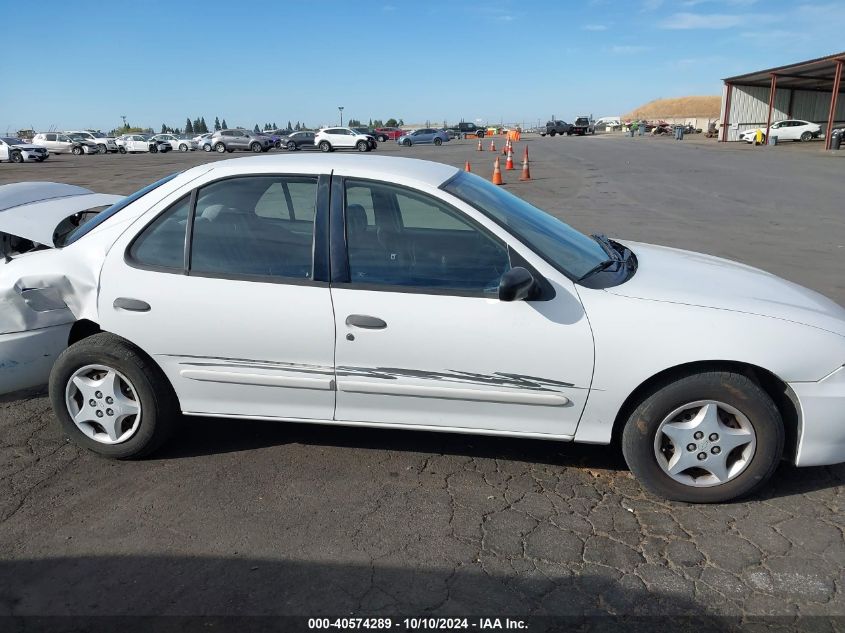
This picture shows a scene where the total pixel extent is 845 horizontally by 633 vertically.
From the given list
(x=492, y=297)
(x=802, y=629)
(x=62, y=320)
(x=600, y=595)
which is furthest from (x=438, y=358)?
(x=62, y=320)

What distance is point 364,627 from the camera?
2.56 m

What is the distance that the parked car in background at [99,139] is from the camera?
171ft

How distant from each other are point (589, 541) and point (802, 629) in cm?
87

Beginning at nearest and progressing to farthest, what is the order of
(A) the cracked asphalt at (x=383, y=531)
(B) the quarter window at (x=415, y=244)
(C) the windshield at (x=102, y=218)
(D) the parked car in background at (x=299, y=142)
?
(A) the cracked asphalt at (x=383, y=531)
(B) the quarter window at (x=415, y=244)
(C) the windshield at (x=102, y=218)
(D) the parked car in background at (x=299, y=142)

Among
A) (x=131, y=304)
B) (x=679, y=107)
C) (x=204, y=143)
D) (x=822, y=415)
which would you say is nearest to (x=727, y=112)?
(x=204, y=143)

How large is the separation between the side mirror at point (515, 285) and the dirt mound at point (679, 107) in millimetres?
125427

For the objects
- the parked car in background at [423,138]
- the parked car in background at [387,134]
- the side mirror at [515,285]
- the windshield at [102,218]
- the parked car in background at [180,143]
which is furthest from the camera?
the parked car in background at [387,134]

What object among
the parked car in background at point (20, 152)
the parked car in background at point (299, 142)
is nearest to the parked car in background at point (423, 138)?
the parked car in background at point (299, 142)

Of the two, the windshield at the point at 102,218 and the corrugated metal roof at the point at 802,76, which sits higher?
the corrugated metal roof at the point at 802,76

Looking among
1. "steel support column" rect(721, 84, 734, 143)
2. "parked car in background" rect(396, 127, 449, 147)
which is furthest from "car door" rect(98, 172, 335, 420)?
"parked car in background" rect(396, 127, 449, 147)

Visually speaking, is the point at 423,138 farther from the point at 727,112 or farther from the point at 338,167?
the point at 338,167

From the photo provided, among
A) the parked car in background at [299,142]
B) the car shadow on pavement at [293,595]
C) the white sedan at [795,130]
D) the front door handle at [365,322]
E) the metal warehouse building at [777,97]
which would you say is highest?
the metal warehouse building at [777,97]

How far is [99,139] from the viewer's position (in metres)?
52.3

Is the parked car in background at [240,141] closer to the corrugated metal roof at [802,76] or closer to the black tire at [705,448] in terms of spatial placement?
the corrugated metal roof at [802,76]
